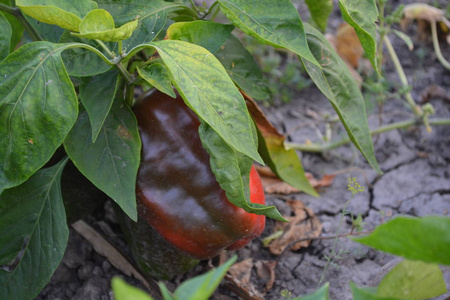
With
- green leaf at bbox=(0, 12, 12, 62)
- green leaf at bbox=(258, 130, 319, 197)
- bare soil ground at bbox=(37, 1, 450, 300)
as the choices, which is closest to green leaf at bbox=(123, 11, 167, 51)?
green leaf at bbox=(0, 12, 12, 62)

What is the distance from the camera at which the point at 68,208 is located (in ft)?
5.11

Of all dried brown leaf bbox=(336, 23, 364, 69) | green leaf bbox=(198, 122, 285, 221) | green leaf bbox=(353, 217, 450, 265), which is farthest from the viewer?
dried brown leaf bbox=(336, 23, 364, 69)

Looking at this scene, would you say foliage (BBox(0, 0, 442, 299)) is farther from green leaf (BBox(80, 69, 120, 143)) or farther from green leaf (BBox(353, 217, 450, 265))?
green leaf (BBox(353, 217, 450, 265))

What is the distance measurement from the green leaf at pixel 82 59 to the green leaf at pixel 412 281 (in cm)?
A: 74

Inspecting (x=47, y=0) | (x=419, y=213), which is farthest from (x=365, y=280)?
(x=47, y=0)

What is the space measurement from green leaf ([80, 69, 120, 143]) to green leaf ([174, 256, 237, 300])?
0.58 meters

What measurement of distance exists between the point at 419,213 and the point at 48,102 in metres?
1.34

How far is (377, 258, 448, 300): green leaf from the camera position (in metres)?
0.92

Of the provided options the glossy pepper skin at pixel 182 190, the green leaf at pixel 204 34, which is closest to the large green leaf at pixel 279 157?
the glossy pepper skin at pixel 182 190

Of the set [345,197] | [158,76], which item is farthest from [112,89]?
[345,197]

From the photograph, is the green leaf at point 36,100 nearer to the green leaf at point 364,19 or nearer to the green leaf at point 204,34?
the green leaf at point 204,34

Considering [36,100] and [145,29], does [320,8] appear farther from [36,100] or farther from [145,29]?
[36,100]

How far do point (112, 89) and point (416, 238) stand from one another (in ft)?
2.52

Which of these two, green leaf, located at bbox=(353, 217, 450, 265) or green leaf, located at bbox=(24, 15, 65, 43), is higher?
green leaf, located at bbox=(353, 217, 450, 265)
